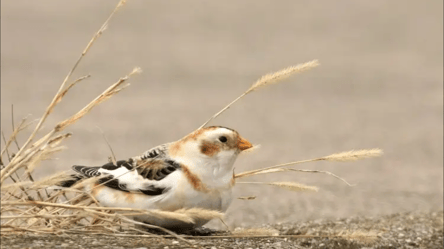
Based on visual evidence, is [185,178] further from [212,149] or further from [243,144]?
[243,144]

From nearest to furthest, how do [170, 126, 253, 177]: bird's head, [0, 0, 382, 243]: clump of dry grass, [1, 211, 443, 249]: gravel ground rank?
[0, 0, 382, 243]: clump of dry grass
[1, 211, 443, 249]: gravel ground
[170, 126, 253, 177]: bird's head

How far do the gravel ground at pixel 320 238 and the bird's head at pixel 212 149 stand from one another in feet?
1.06

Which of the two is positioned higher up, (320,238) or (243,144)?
(243,144)

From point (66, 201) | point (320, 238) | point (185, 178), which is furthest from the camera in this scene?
point (320, 238)

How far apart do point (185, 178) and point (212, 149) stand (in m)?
0.17

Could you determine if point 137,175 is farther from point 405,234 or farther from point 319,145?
point 319,145

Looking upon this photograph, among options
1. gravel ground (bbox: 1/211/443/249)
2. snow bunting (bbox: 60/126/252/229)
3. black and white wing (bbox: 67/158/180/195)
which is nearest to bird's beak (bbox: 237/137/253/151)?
snow bunting (bbox: 60/126/252/229)

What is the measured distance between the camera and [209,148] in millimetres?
3705

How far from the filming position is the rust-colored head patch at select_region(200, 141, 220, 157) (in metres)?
3.70

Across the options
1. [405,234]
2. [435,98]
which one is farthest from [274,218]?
[435,98]

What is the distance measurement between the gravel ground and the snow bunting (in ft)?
0.46

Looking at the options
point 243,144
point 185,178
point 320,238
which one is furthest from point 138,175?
point 320,238

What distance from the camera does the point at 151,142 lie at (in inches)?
347

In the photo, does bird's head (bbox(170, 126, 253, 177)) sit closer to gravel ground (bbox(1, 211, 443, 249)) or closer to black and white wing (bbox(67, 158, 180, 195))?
black and white wing (bbox(67, 158, 180, 195))
